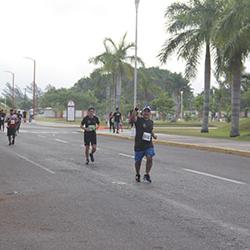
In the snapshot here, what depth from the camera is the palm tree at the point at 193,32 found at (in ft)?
86.5

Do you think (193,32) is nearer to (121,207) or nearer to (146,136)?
(146,136)

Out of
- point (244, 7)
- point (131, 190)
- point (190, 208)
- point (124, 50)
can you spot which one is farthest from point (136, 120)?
point (124, 50)

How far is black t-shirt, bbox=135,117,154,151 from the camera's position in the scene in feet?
29.6

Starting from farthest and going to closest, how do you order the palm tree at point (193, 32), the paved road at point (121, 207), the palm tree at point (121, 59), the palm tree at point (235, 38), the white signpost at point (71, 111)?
the white signpost at point (71, 111), the palm tree at point (121, 59), the palm tree at point (193, 32), the palm tree at point (235, 38), the paved road at point (121, 207)

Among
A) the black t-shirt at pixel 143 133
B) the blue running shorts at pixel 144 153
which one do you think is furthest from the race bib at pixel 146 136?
the blue running shorts at pixel 144 153

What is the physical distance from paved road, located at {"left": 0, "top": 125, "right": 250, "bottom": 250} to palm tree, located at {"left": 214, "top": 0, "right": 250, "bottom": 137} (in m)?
10.4

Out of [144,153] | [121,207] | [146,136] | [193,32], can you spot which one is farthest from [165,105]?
[121,207]

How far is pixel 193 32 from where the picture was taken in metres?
28.0

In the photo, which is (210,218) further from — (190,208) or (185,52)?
(185,52)

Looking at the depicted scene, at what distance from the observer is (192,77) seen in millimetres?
29438

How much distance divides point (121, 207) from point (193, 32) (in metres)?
23.2

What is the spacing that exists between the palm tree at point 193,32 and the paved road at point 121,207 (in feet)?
54.2

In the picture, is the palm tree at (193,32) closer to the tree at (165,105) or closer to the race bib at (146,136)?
the race bib at (146,136)

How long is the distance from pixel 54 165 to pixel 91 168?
125 centimetres
